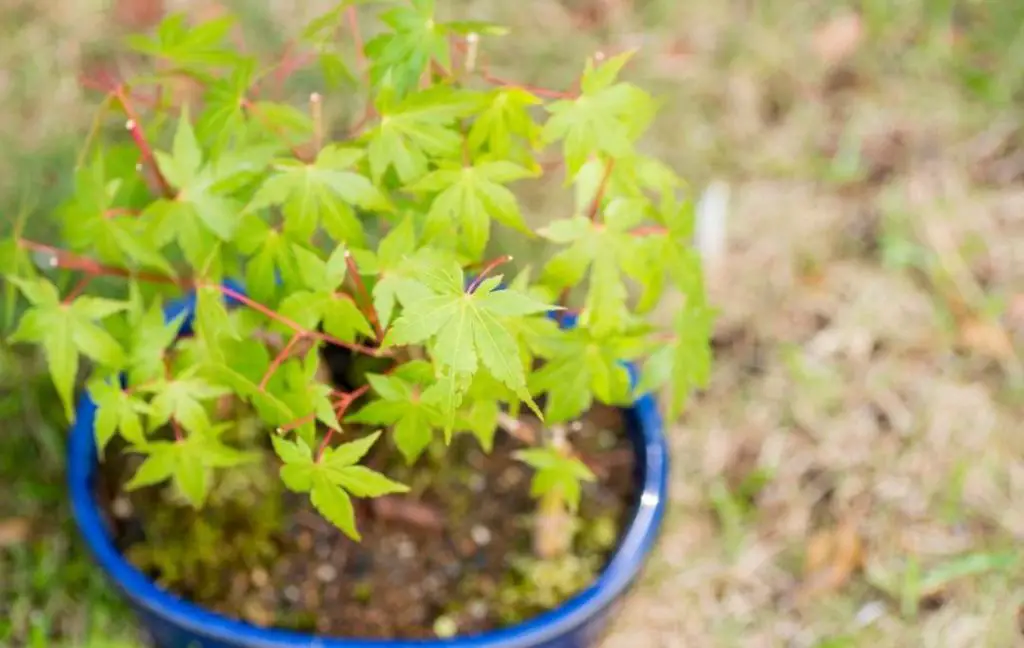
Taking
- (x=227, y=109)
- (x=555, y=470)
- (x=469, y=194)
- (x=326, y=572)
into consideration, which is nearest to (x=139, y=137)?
(x=227, y=109)

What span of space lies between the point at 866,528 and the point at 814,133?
82 cm

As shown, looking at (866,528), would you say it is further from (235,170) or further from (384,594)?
(235,170)

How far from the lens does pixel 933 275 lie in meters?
1.95

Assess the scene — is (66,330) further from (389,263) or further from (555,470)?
(555,470)

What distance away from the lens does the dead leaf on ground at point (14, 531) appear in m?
1.66

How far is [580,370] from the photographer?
116 centimetres

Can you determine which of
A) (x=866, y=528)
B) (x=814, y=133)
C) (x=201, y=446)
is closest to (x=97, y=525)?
(x=201, y=446)

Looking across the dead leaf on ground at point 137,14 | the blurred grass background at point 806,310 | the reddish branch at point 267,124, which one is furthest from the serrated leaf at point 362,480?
the dead leaf on ground at point 137,14

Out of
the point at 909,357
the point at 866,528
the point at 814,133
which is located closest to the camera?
the point at 866,528

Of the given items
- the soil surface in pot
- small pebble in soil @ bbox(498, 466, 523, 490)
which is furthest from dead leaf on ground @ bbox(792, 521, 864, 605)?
small pebble in soil @ bbox(498, 466, 523, 490)

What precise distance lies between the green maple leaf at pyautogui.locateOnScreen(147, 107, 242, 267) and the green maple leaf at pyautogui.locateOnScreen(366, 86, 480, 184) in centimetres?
16

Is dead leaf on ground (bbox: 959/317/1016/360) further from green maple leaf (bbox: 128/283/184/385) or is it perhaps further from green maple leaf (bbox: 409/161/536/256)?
green maple leaf (bbox: 128/283/184/385)

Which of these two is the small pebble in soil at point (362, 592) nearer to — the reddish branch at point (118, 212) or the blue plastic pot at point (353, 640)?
the blue plastic pot at point (353, 640)

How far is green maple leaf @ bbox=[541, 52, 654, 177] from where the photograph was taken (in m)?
1.06
